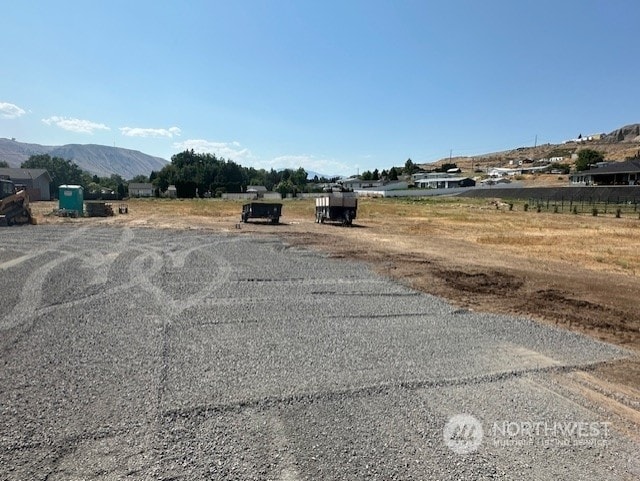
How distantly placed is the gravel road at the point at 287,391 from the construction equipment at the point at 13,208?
18.1 metres

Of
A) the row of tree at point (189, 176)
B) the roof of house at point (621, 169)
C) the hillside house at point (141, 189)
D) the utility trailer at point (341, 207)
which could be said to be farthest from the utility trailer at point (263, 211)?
the hillside house at point (141, 189)

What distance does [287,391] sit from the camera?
4602mm

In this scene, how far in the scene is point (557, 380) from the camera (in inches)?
198

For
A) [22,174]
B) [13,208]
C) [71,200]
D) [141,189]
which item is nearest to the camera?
[13,208]

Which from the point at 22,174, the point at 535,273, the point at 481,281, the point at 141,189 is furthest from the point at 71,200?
the point at 141,189

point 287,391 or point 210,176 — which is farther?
point 210,176

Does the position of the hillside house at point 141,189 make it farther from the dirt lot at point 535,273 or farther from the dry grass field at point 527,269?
the dirt lot at point 535,273

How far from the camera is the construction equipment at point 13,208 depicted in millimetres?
23578

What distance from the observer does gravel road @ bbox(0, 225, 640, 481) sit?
342 cm

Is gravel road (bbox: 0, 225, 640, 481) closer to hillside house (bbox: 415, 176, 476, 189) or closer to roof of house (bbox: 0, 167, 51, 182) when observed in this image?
roof of house (bbox: 0, 167, 51, 182)

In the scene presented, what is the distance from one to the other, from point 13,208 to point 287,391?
26.5 m

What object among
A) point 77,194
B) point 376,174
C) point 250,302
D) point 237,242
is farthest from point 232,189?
point 250,302

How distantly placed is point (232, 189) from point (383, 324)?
115 metres

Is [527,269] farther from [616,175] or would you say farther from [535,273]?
[616,175]
